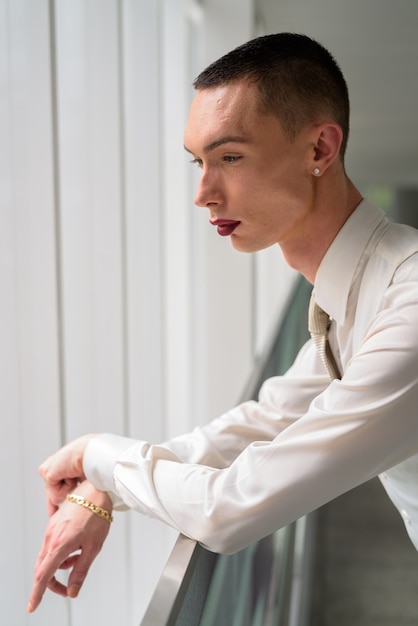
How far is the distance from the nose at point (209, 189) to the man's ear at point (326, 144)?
0.18 metres

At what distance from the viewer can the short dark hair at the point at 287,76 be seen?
130cm

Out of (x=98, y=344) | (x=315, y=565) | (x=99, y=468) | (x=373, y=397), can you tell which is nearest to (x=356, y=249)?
(x=373, y=397)

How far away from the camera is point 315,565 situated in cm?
484

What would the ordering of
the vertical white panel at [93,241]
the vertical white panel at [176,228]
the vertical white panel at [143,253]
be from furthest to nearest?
the vertical white panel at [176,228], the vertical white panel at [143,253], the vertical white panel at [93,241]

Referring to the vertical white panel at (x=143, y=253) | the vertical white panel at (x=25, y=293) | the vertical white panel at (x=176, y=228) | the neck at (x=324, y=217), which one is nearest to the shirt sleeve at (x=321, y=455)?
the neck at (x=324, y=217)

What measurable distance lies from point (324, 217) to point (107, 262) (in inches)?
42.0

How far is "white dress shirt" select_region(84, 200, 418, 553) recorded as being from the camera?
107 centimetres

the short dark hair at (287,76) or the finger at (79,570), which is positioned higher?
the short dark hair at (287,76)

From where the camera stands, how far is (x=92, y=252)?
2219mm

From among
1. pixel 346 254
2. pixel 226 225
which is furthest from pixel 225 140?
pixel 346 254

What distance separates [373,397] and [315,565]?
4.09 metres

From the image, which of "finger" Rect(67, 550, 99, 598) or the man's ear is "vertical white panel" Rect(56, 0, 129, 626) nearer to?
"finger" Rect(67, 550, 99, 598)

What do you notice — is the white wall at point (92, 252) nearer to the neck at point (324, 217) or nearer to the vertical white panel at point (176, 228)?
the vertical white panel at point (176, 228)

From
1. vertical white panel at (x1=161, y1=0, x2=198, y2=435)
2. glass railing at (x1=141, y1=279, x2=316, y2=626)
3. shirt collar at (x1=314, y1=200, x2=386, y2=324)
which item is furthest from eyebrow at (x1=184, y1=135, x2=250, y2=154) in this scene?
vertical white panel at (x1=161, y1=0, x2=198, y2=435)
